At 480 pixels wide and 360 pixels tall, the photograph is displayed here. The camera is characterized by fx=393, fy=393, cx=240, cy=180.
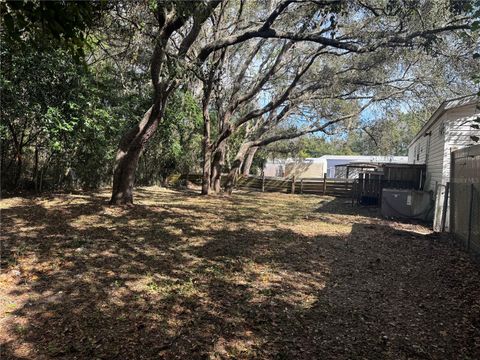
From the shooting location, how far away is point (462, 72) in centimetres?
1142

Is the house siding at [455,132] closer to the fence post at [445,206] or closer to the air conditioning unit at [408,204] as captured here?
the air conditioning unit at [408,204]

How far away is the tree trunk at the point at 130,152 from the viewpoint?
10.3 metres

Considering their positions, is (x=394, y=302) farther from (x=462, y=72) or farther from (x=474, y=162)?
(x=462, y=72)

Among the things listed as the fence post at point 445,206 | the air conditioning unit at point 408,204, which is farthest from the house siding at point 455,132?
the fence post at point 445,206

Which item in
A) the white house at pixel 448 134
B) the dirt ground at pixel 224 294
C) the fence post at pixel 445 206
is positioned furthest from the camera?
the white house at pixel 448 134

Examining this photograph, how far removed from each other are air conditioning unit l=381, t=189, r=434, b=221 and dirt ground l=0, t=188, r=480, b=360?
327 centimetres

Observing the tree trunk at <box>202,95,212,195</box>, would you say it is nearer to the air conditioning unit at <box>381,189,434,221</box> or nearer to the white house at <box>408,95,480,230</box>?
the air conditioning unit at <box>381,189,434,221</box>

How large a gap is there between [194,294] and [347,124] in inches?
733

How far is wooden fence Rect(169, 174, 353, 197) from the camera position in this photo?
22.0 m

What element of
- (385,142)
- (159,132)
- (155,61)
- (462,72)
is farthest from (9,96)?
(385,142)

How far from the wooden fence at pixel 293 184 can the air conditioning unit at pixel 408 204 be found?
931 cm

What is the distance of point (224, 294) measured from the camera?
451 cm

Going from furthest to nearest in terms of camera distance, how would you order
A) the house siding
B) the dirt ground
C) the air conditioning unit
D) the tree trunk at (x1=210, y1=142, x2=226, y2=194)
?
the tree trunk at (x1=210, y1=142, x2=226, y2=194), the air conditioning unit, the house siding, the dirt ground

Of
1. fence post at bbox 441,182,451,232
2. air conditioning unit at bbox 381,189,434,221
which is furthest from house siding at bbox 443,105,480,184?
fence post at bbox 441,182,451,232
